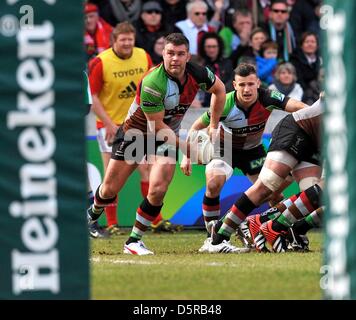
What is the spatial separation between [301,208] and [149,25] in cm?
605

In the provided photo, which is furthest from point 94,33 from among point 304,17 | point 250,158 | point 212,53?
point 250,158

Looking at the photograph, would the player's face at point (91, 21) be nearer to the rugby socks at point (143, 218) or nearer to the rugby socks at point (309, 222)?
the rugby socks at point (143, 218)

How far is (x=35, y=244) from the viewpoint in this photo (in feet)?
20.4

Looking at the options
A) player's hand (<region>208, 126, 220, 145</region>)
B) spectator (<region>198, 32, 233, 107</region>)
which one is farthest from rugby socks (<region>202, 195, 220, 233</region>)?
spectator (<region>198, 32, 233, 107</region>)

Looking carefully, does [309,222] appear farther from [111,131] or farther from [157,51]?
[157,51]

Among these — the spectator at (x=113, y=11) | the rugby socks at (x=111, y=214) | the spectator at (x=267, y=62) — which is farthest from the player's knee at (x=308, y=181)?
the spectator at (x=113, y=11)

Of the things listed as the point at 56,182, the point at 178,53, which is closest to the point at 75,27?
the point at 56,182

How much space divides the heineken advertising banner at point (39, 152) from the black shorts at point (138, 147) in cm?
536

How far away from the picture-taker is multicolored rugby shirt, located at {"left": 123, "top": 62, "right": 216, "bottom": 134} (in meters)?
11.3

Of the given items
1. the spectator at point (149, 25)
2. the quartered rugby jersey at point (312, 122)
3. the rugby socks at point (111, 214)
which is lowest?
the rugby socks at point (111, 214)

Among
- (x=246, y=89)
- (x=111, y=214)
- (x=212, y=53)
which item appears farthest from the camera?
(x=212, y=53)

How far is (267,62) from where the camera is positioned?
16.3 metres

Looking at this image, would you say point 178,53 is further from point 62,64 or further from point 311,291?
point 62,64

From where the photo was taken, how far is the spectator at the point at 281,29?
17172 mm
